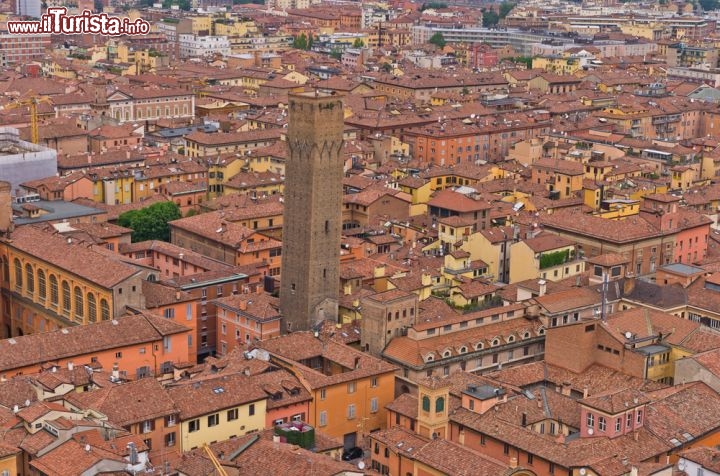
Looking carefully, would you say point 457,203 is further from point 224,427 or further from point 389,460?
point 389,460

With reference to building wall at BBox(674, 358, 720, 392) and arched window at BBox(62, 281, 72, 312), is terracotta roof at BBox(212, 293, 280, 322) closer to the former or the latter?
arched window at BBox(62, 281, 72, 312)

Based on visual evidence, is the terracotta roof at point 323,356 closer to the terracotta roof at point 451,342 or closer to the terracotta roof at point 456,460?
the terracotta roof at point 451,342

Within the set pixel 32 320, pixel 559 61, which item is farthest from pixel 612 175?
pixel 559 61

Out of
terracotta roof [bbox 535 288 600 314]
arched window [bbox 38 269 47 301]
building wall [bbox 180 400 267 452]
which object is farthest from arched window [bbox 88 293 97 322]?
terracotta roof [bbox 535 288 600 314]

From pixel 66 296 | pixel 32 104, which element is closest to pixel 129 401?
pixel 66 296

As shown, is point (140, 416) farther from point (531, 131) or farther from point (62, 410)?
point (531, 131)

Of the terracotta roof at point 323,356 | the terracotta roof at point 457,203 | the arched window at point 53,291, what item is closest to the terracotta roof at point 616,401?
the terracotta roof at point 323,356
